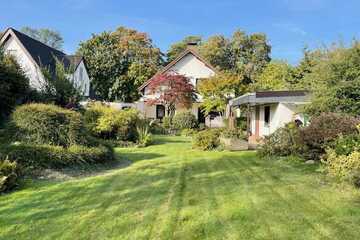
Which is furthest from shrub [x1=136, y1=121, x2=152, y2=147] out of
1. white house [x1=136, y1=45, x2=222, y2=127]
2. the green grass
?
white house [x1=136, y1=45, x2=222, y2=127]

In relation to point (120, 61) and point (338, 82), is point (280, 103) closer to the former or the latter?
point (338, 82)

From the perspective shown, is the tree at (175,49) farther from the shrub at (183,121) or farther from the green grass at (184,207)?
the green grass at (184,207)

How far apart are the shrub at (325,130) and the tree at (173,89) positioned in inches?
660

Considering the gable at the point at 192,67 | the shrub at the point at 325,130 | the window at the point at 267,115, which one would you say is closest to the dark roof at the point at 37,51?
the gable at the point at 192,67

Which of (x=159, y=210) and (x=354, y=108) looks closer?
(x=159, y=210)

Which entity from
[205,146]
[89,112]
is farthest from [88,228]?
[89,112]

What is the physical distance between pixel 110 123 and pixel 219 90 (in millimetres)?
12374

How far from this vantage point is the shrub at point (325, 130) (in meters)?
10.7

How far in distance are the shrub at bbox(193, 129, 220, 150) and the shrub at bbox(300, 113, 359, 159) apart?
197 inches

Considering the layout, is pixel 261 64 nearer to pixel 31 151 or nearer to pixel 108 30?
pixel 108 30

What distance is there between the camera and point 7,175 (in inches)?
306

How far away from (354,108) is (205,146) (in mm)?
6093

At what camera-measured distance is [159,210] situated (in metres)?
6.27

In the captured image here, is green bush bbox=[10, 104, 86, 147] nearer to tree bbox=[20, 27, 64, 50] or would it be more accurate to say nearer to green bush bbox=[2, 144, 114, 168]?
green bush bbox=[2, 144, 114, 168]
